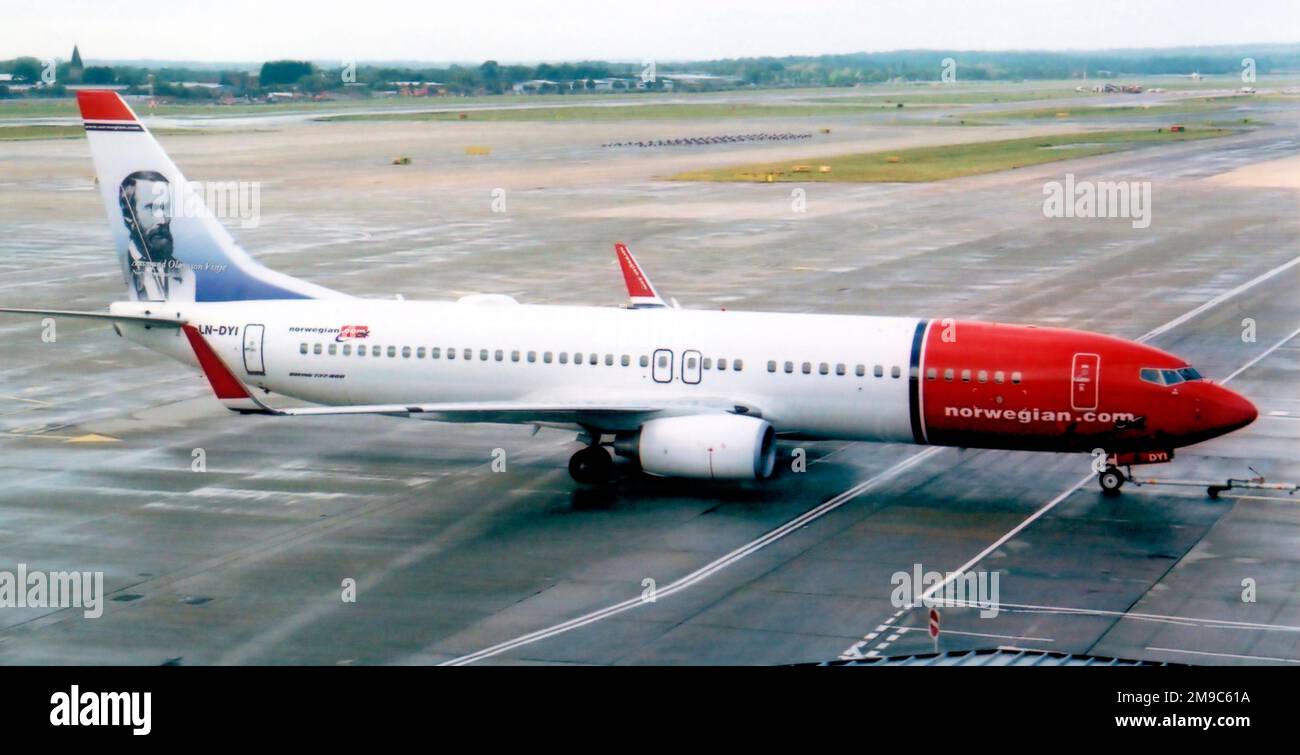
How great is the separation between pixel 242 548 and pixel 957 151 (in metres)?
122

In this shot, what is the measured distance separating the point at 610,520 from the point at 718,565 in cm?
410

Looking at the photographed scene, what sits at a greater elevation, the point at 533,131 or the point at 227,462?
the point at 533,131

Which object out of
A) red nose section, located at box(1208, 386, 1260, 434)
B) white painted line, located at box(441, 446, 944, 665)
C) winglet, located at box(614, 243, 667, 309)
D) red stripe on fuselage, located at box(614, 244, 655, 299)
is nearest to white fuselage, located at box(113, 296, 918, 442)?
white painted line, located at box(441, 446, 944, 665)

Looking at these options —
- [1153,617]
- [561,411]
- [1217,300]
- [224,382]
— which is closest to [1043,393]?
[1153,617]

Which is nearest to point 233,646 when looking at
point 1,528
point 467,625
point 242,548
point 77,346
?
point 467,625

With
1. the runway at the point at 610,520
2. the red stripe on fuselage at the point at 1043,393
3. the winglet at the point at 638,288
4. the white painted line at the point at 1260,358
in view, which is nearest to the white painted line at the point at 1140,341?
the white painted line at the point at 1260,358

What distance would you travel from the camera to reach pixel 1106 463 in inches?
1443

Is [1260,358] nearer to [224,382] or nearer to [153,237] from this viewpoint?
[224,382]

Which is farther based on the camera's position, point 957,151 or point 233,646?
point 957,151

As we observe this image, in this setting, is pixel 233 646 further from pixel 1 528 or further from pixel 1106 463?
pixel 1106 463

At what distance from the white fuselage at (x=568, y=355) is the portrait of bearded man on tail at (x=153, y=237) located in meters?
0.60

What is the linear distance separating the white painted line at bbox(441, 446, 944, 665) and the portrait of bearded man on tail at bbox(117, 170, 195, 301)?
1821 cm

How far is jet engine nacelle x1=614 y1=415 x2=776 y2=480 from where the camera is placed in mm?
34812

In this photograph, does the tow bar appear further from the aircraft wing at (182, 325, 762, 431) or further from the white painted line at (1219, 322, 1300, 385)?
the white painted line at (1219, 322, 1300, 385)
